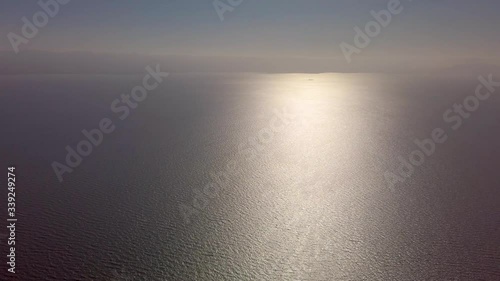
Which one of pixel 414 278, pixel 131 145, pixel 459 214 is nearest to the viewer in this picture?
pixel 414 278

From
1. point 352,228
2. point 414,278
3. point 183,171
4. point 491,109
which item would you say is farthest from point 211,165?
point 491,109

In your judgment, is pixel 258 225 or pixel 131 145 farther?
pixel 131 145

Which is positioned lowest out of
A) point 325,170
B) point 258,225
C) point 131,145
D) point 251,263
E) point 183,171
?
point 251,263

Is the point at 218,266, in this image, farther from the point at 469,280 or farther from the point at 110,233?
the point at 469,280

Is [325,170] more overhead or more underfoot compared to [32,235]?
more overhead

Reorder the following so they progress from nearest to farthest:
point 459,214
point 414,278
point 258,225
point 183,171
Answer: point 414,278 → point 258,225 → point 459,214 → point 183,171

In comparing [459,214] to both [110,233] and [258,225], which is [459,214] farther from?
[110,233]
